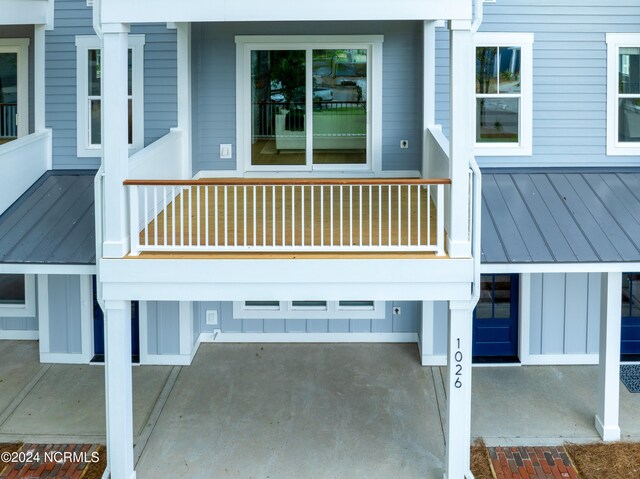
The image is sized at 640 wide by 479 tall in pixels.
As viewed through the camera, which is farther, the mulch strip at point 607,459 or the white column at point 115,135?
the mulch strip at point 607,459

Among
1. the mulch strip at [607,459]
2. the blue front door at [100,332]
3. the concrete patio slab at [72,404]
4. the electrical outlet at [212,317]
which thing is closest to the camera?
the mulch strip at [607,459]

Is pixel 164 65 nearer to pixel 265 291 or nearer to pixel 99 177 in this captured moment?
pixel 99 177

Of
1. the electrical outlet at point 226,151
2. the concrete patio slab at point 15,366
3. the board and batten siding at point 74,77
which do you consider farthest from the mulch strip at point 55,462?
the electrical outlet at point 226,151

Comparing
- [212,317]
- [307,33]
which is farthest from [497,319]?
[307,33]

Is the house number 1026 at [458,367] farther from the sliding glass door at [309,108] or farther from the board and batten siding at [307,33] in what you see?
the sliding glass door at [309,108]

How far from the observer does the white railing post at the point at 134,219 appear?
27.4 feet

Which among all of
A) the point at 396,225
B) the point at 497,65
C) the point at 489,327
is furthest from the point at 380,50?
the point at 489,327

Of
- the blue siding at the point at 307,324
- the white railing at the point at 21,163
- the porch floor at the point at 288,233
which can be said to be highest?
the white railing at the point at 21,163

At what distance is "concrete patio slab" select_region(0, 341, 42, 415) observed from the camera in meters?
10.9

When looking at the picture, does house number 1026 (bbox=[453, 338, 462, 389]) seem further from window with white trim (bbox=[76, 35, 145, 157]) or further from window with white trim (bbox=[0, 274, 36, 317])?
window with white trim (bbox=[0, 274, 36, 317])

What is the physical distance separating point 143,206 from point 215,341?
3.77 metres

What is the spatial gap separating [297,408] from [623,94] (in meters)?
6.46

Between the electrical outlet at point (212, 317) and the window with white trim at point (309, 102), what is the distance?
92.1 inches

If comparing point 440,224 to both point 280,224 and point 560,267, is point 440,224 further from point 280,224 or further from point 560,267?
point 280,224
